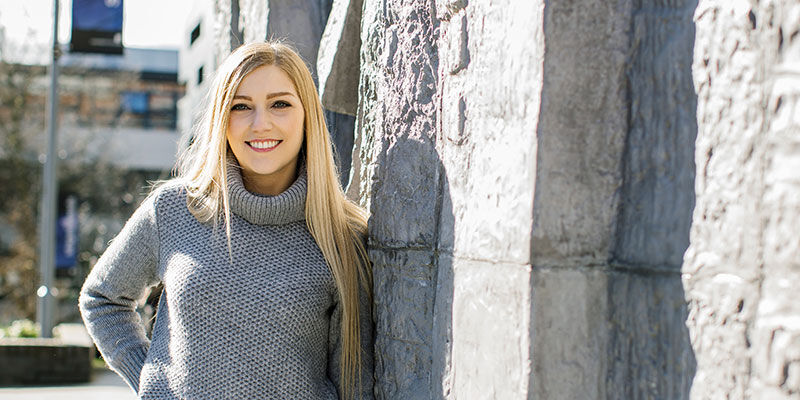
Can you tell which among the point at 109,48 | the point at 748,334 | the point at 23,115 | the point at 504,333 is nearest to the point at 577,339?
the point at 504,333

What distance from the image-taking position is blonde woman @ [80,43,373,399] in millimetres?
2318

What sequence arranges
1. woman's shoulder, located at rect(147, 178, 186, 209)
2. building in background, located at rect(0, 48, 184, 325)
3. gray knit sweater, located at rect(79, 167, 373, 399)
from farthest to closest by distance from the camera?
building in background, located at rect(0, 48, 184, 325) → woman's shoulder, located at rect(147, 178, 186, 209) → gray knit sweater, located at rect(79, 167, 373, 399)

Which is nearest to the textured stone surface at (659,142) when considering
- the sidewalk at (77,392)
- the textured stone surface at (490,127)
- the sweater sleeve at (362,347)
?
the textured stone surface at (490,127)

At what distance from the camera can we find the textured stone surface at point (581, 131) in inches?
59.9

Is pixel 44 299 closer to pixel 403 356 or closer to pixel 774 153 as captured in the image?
pixel 403 356

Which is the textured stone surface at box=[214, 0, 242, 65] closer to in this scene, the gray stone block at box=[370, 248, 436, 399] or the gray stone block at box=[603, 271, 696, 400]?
the gray stone block at box=[370, 248, 436, 399]

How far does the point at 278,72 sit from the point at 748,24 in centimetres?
143

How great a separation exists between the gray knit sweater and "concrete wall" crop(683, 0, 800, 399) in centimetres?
117

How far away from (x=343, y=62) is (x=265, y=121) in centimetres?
45

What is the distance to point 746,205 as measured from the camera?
4.24ft

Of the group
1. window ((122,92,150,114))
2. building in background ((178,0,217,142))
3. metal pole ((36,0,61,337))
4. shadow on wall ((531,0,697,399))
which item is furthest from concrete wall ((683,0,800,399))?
window ((122,92,150,114))

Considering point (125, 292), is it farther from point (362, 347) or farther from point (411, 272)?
point (411, 272)

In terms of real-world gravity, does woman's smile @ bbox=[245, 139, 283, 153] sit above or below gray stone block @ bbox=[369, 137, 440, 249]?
above

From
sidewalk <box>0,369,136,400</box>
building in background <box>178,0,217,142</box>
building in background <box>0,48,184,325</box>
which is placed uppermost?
building in background <box>178,0,217,142</box>
